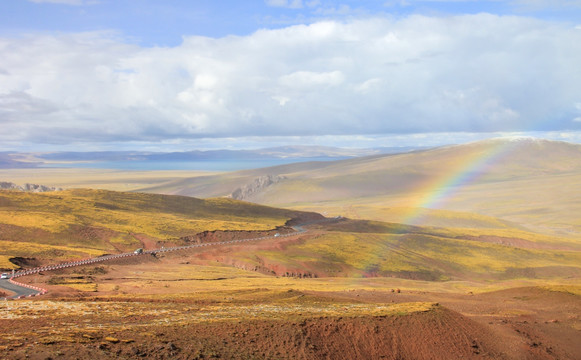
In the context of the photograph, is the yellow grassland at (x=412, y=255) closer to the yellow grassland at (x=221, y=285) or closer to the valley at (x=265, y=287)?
the valley at (x=265, y=287)

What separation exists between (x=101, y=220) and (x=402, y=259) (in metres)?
55.8

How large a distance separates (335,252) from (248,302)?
49364mm

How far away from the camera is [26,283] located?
5166 cm

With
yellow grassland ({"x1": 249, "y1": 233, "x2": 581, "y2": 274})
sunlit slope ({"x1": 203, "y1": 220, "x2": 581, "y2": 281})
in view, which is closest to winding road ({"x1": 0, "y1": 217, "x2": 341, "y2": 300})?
sunlit slope ({"x1": 203, "y1": 220, "x2": 581, "y2": 281})

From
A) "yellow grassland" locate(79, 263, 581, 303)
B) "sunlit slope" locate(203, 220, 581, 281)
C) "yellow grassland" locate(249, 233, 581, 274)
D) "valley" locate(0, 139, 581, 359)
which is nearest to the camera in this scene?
"valley" locate(0, 139, 581, 359)

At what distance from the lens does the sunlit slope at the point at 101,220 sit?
79312mm

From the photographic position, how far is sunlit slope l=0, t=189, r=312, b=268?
79312mm

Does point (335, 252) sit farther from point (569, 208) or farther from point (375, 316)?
point (569, 208)

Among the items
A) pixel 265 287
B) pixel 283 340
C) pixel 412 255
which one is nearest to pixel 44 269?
pixel 265 287

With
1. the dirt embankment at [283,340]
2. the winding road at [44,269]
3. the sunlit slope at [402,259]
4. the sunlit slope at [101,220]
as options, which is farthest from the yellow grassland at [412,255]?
the dirt embankment at [283,340]

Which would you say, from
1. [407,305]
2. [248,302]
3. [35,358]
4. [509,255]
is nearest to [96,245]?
[248,302]

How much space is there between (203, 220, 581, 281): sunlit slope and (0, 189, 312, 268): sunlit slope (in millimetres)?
18425

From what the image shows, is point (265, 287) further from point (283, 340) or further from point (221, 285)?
point (283, 340)

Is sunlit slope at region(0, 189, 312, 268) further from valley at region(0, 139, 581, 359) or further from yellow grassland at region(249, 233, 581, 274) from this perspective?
yellow grassland at region(249, 233, 581, 274)
